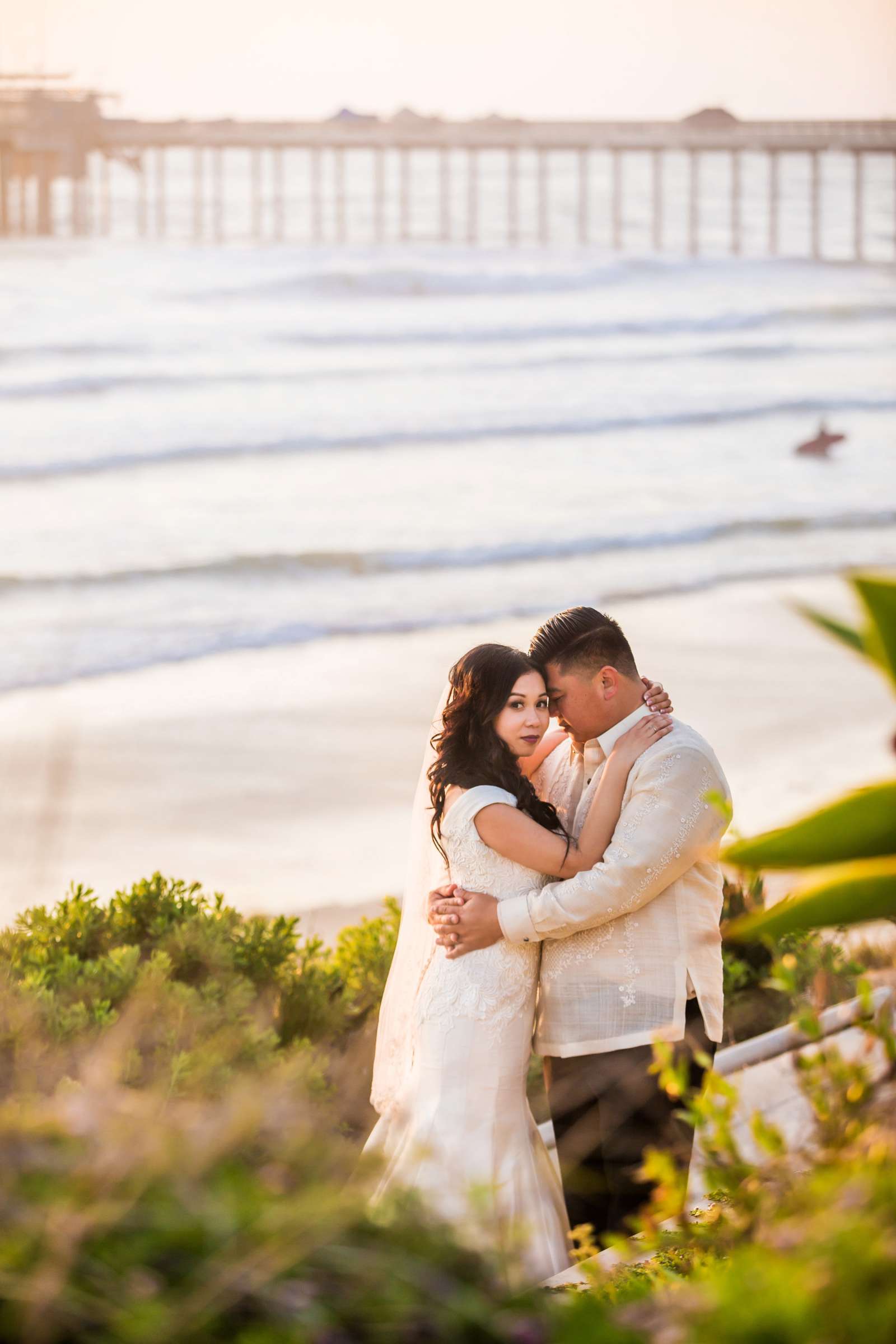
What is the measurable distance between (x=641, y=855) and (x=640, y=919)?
253 millimetres

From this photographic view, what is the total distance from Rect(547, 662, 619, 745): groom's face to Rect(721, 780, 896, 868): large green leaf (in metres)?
2.25

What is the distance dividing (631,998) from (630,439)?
1922 centimetres

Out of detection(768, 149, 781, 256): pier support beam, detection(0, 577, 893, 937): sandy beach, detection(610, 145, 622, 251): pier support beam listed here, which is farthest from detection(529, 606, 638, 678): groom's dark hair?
detection(610, 145, 622, 251): pier support beam

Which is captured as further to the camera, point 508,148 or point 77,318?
point 508,148

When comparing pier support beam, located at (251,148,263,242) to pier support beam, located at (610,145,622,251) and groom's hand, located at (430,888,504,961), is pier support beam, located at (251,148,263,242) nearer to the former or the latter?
pier support beam, located at (610,145,622,251)

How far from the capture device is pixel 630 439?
72.1 feet

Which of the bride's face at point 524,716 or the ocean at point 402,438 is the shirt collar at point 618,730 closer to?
the bride's face at point 524,716

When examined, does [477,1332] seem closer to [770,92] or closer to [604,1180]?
[604,1180]

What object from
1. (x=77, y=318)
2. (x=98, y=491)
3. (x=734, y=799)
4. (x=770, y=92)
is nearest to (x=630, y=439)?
(x=98, y=491)

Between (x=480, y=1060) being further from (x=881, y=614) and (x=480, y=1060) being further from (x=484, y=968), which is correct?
(x=881, y=614)

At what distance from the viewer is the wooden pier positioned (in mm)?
38031

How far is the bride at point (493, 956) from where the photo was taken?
3443mm

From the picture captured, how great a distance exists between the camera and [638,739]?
11.5 feet

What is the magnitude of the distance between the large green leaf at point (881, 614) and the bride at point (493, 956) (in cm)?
222
